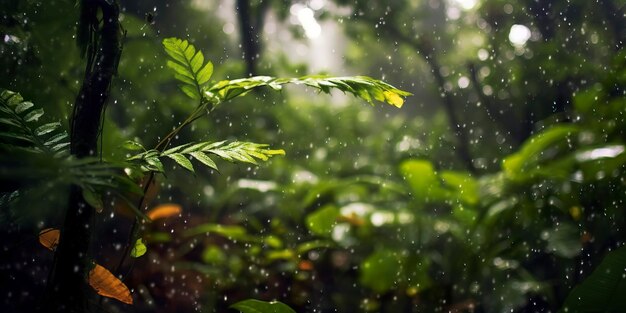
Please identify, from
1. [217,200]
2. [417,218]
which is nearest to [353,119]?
[217,200]

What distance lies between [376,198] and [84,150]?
1682 millimetres

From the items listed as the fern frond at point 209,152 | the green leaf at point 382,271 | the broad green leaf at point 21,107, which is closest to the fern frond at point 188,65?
the fern frond at point 209,152

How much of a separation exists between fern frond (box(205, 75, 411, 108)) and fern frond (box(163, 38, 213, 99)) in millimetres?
49

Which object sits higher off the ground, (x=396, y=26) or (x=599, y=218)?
(x=396, y=26)

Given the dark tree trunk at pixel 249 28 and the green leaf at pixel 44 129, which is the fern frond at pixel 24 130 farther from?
the dark tree trunk at pixel 249 28

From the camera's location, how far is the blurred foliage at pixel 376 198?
1046mm

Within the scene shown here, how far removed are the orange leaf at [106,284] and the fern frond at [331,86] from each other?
0.34 metres

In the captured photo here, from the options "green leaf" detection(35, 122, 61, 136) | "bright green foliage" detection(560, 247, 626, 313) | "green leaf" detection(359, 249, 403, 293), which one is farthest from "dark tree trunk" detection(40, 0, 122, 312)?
"green leaf" detection(359, 249, 403, 293)

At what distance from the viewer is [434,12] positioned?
4.20 m

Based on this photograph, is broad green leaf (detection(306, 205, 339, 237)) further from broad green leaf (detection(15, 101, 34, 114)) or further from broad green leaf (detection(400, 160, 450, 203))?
broad green leaf (detection(15, 101, 34, 114))

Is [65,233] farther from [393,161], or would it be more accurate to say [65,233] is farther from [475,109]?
[475,109]

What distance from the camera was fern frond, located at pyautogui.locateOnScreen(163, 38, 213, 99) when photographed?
2.68 ft

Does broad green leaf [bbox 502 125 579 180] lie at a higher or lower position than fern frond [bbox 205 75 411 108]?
higher

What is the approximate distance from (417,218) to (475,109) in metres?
1.86
